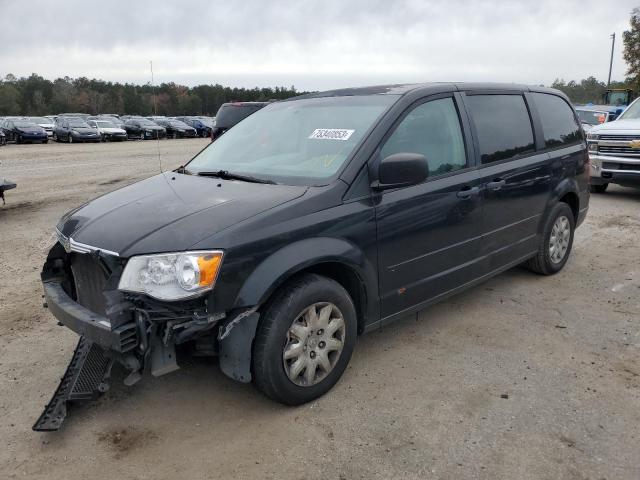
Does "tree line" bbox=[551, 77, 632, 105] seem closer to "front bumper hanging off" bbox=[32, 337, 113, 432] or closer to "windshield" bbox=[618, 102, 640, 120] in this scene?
"windshield" bbox=[618, 102, 640, 120]

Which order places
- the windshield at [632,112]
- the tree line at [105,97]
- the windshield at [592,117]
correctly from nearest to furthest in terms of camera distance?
the windshield at [632,112] → the windshield at [592,117] → the tree line at [105,97]

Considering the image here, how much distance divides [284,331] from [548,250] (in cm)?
331

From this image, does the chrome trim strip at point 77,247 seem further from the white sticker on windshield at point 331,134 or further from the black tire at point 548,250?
the black tire at point 548,250

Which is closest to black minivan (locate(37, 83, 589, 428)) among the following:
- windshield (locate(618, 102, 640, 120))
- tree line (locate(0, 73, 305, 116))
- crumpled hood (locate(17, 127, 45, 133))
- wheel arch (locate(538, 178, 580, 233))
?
wheel arch (locate(538, 178, 580, 233))

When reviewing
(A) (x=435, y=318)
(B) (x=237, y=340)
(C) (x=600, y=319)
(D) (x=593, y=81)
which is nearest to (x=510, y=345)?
(A) (x=435, y=318)

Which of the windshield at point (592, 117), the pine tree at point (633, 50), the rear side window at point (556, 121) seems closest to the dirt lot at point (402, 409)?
the rear side window at point (556, 121)

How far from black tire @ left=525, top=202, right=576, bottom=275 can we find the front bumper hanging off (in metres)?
3.94

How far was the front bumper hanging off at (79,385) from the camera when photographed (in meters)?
2.80

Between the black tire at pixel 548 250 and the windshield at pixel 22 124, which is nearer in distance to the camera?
the black tire at pixel 548 250

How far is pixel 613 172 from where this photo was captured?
9.62 m

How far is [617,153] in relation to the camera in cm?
957

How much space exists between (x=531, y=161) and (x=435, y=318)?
64.6 inches

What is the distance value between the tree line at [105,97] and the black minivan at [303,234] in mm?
77942

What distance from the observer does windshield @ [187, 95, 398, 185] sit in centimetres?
344
